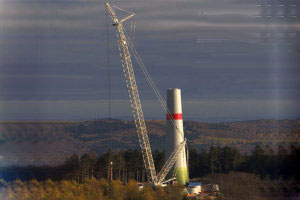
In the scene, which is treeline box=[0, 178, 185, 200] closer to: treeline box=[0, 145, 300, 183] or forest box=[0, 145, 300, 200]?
forest box=[0, 145, 300, 200]

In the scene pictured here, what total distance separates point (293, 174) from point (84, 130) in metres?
39.3

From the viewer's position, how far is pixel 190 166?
4919 centimetres

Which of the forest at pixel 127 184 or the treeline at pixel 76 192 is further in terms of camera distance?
the treeline at pixel 76 192

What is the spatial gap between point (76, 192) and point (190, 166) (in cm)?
2112

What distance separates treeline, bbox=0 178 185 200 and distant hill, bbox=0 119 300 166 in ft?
5.39

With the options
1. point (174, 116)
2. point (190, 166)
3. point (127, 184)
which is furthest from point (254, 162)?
point (127, 184)

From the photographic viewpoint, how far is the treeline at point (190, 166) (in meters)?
27.7

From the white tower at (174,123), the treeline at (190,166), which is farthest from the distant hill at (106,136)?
the white tower at (174,123)

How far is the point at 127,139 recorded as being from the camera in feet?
237

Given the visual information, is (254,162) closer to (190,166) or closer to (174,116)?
(174,116)

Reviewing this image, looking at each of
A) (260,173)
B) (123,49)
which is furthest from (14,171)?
(123,49)

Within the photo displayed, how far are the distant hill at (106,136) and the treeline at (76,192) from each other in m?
1.64

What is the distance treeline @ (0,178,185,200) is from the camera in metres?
26.7

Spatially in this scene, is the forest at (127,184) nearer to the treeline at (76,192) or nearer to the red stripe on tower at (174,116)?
the treeline at (76,192)
